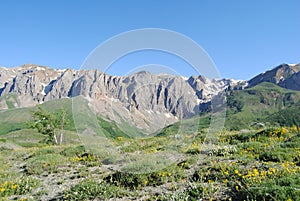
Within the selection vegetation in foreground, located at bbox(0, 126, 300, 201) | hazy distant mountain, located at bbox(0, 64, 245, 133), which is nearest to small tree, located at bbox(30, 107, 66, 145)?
hazy distant mountain, located at bbox(0, 64, 245, 133)

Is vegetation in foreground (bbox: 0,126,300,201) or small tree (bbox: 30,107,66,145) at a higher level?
small tree (bbox: 30,107,66,145)

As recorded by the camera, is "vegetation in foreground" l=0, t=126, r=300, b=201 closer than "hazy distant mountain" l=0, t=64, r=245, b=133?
Yes

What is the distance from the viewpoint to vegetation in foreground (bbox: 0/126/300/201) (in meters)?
8.45

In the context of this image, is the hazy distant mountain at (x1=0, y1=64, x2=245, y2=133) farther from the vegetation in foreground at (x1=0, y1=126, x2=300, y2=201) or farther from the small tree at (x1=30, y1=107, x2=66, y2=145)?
the small tree at (x1=30, y1=107, x2=66, y2=145)

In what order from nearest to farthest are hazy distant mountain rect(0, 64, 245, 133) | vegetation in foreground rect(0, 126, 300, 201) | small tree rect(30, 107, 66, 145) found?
vegetation in foreground rect(0, 126, 300, 201)
hazy distant mountain rect(0, 64, 245, 133)
small tree rect(30, 107, 66, 145)

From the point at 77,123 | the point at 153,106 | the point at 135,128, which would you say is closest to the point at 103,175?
the point at 77,123

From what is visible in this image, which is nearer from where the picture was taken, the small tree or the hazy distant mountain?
the hazy distant mountain

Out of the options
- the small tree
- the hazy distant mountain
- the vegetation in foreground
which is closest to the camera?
the vegetation in foreground

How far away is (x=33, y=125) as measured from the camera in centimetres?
5084

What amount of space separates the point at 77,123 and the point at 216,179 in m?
8.48

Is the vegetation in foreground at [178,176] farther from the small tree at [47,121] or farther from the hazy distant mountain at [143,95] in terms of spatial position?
the small tree at [47,121]

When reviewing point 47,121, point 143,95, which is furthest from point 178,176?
point 47,121

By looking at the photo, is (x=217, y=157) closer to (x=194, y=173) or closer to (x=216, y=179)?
(x=194, y=173)

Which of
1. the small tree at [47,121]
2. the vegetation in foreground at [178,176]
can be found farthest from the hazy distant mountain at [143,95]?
the small tree at [47,121]
